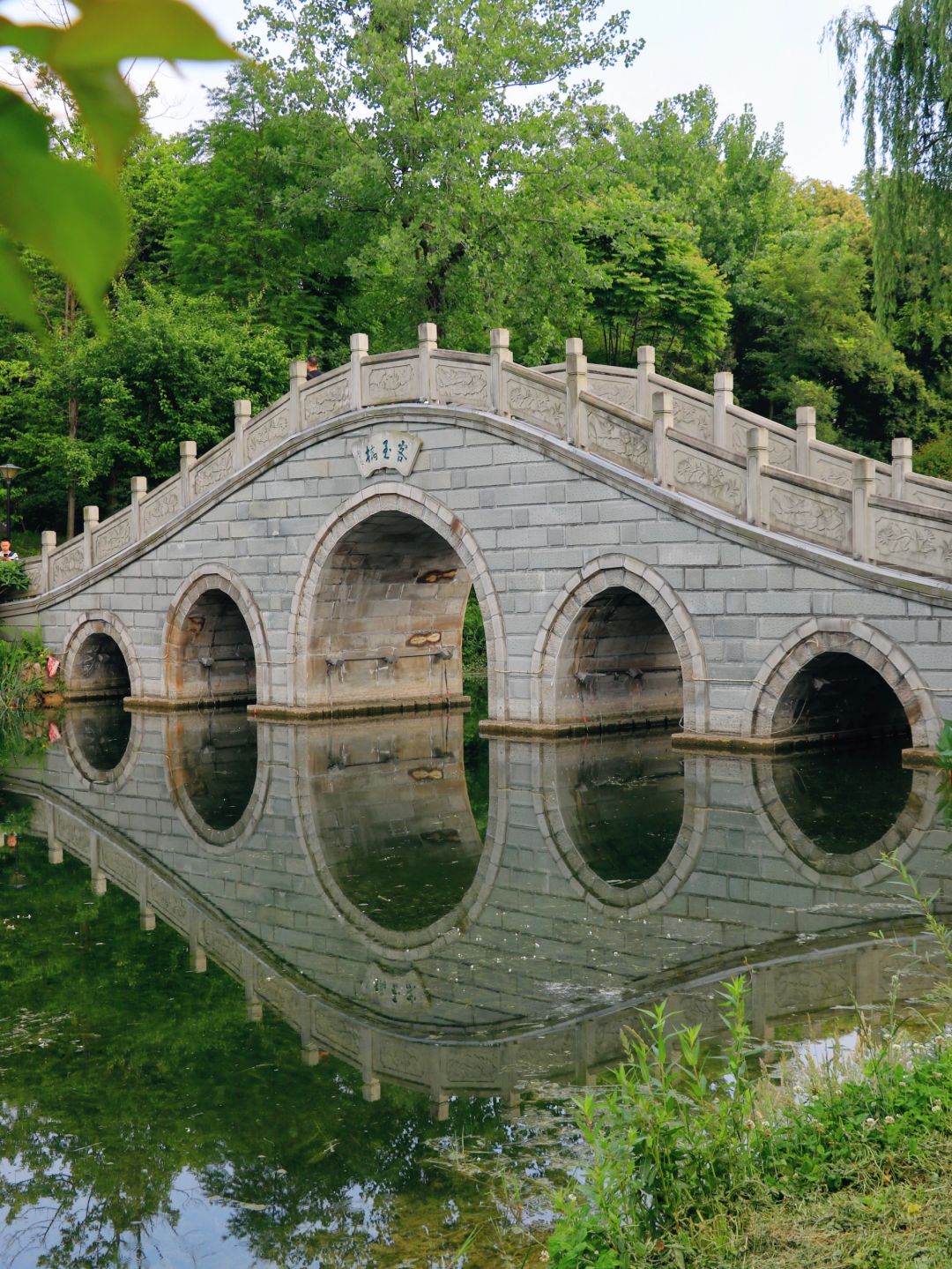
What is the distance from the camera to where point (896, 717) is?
48.0 ft

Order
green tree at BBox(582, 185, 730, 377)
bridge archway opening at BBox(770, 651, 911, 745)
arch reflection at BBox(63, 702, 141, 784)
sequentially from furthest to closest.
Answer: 1. green tree at BBox(582, 185, 730, 377)
2. arch reflection at BBox(63, 702, 141, 784)
3. bridge archway opening at BBox(770, 651, 911, 745)

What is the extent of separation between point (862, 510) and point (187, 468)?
10.2 m

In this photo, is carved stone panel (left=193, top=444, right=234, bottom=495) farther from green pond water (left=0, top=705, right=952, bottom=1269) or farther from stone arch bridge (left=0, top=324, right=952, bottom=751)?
green pond water (left=0, top=705, right=952, bottom=1269)

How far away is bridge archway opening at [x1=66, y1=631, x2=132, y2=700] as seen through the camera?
21.0 m

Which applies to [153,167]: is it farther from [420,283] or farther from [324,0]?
[420,283]

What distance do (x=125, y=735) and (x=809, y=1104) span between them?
46.0ft

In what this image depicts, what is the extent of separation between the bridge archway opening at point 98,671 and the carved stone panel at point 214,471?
316cm

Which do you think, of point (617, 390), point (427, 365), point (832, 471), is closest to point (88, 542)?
point (427, 365)

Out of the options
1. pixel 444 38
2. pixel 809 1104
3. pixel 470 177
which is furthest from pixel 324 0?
pixel 809 1104

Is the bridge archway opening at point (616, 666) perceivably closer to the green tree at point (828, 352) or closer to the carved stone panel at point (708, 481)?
the carved stone panel at point (708, 481)

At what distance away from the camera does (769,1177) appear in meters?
3.66

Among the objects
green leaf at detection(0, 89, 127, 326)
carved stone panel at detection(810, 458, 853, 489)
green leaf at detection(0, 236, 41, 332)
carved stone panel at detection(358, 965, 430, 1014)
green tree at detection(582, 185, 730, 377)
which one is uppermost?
green tree at detection(582, 185, 730, 377)

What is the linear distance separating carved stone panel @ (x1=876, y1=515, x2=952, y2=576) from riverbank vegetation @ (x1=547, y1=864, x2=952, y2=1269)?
26.9ft

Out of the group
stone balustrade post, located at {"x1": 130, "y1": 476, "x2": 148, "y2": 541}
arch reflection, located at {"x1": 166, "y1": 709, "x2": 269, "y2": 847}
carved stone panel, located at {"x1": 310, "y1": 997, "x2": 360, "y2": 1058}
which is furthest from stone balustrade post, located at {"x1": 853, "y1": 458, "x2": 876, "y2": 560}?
stone balustrade post, located at {"x1": 130, "y1": 476, "x2": 148, "y2": 541}
